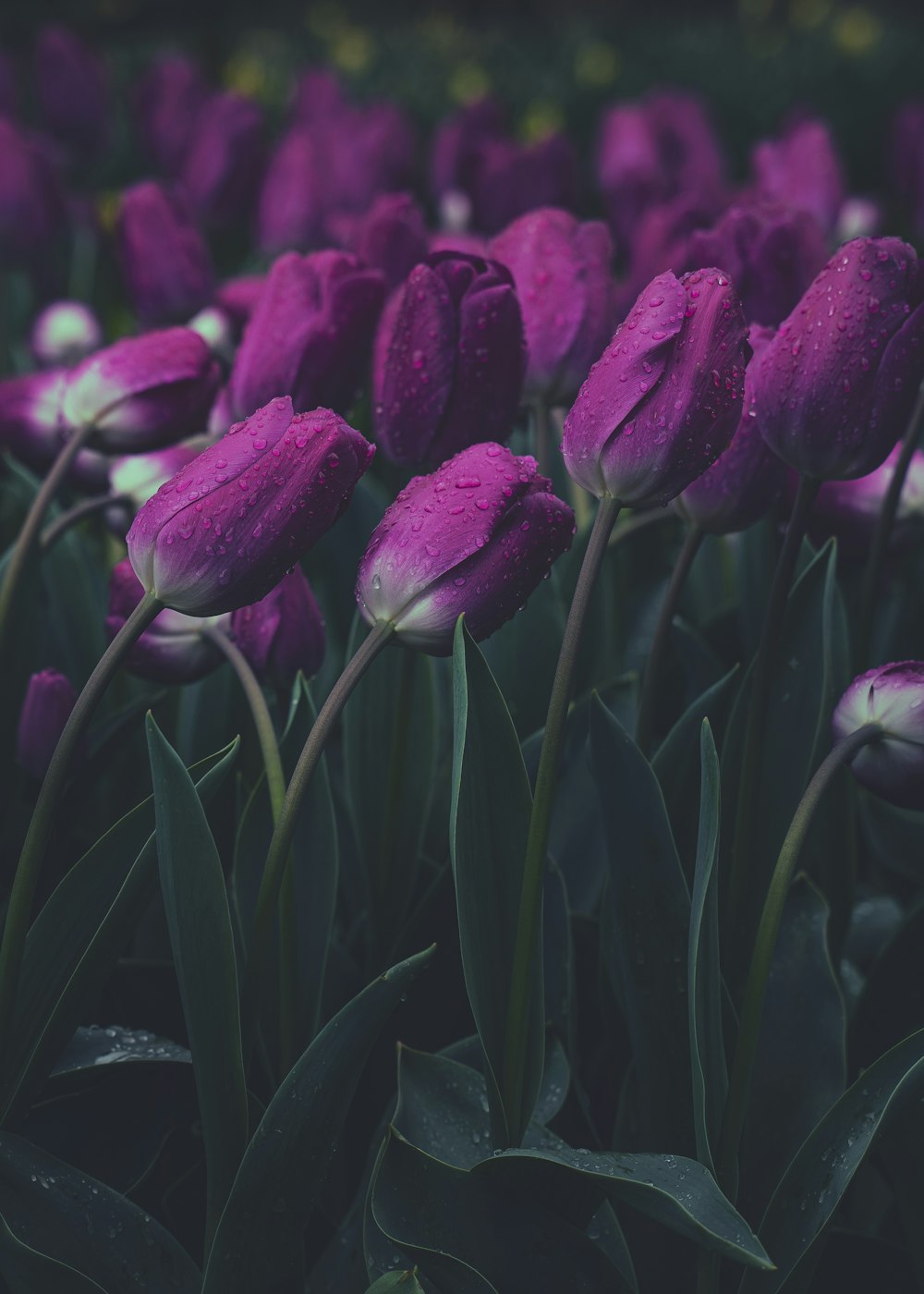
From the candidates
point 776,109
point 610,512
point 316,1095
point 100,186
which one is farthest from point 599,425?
point 776,109

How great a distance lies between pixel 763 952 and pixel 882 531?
44 centimetres

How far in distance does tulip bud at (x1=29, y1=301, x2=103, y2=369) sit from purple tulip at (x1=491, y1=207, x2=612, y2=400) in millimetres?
841

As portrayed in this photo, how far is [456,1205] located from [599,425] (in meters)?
0.44

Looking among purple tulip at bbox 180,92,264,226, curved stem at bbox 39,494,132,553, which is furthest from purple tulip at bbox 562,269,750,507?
purple tulip at bbox 180,92,264,226

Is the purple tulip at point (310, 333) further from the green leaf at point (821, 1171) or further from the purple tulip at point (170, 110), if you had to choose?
the purple tulip at point (170, 110)

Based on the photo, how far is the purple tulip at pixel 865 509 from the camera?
1078 millimetres

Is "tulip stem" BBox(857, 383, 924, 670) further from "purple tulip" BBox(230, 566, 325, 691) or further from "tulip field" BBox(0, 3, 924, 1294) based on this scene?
"purple tulip" BBox(230, 566, 325, 691)

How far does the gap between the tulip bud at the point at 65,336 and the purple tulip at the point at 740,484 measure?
1.13 metres

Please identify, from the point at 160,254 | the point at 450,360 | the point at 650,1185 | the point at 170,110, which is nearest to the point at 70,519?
the point at 450,360

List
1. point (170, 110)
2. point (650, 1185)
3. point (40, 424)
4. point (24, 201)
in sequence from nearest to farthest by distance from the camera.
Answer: point (650, 1185) < point (40, 424) < point (24, 201) < point (170, 110)

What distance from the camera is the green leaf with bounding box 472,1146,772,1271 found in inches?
25.2

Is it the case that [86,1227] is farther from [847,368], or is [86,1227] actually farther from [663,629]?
[847,368]

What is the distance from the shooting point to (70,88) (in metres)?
2.63

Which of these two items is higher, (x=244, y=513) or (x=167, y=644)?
(x=244, y=513)
